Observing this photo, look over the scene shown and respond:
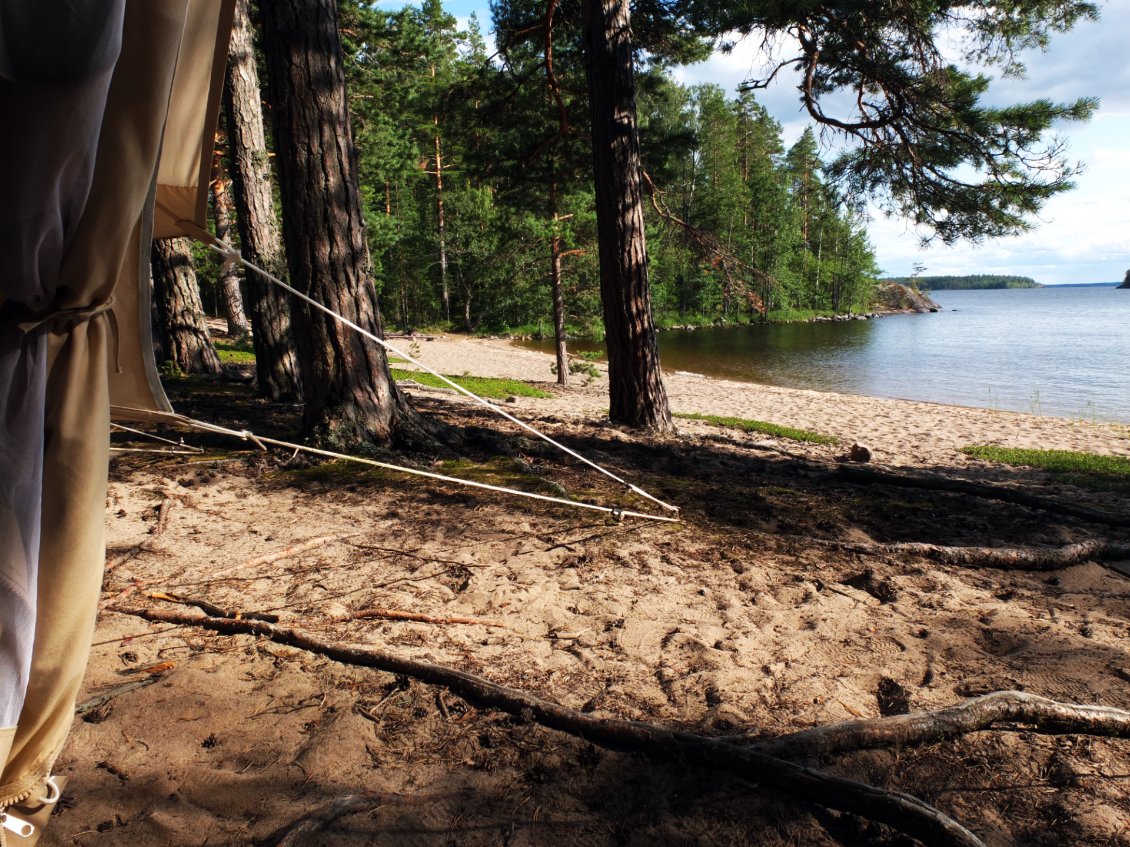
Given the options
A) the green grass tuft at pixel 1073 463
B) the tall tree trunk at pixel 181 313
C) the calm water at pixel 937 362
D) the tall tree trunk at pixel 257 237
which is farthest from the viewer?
the calm water at pixel 937 362

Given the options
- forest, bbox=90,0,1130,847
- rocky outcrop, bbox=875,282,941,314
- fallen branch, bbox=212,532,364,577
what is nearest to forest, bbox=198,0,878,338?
forest, bbox=90,0,1130,847

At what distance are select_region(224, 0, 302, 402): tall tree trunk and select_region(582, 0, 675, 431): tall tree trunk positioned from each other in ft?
11.7

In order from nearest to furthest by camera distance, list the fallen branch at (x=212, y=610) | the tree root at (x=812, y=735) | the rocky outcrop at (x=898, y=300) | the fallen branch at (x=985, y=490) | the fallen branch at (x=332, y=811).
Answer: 1. the fallen branch at (x=332, y=811)
2. the tree root at (x=812, y=735)
3. the fallen branch at (x=212, y=610)
4. the fallen branch at (x=985, y=490)
5. the rocky outcrop at (x=898, y=300)

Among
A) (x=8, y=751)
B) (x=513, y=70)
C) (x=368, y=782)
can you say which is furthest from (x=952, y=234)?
(x=8, y=751)

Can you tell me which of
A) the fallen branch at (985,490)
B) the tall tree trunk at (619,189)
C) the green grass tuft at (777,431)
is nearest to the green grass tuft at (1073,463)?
the green grass tuft at (777,431)

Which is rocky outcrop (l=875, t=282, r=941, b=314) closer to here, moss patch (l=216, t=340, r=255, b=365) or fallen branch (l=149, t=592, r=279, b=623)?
moss patch (l=216, t=340, r=255, b=365)

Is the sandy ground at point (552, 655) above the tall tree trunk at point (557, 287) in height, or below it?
below

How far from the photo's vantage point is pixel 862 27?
818 cm

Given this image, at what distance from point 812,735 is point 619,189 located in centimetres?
617

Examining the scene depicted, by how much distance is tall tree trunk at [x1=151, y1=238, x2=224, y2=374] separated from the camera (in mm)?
9344

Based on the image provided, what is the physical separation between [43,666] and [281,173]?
3917 millimetres

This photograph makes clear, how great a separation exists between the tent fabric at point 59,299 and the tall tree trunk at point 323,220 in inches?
111

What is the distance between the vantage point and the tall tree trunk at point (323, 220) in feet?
15.9

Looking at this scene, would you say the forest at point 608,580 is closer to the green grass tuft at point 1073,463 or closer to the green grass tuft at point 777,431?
the green grass tuft at point 1073,463
